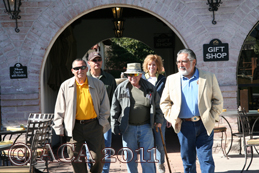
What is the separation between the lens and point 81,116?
181 inches

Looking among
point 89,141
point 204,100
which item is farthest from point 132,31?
point 204,100

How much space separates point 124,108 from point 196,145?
3.33 feet

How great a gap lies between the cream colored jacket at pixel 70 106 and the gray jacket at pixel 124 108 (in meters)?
0.15

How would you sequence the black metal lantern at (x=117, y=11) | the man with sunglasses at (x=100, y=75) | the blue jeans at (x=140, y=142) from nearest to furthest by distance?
1. the blue jeans at (x=140, y=142)
2. the man with sunglasses at (x=100, y=75)
3. the black metal lantern at (x=117, y=11)

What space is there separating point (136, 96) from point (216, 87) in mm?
1044

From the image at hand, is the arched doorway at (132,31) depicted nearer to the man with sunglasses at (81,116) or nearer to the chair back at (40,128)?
the chair back at (40,128)

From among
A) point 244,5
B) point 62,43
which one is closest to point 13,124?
point 62,43

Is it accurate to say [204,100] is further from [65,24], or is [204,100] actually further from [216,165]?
[65,24]

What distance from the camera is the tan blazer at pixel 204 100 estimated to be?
4.22 m

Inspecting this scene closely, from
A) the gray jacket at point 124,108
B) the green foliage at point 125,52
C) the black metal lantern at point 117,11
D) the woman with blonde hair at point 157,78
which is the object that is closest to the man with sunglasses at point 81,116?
the gray jacket at point 124,108

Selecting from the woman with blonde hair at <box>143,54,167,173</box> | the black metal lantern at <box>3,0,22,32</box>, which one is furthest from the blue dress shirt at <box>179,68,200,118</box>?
the black metal lantern at <box>3,0,22,32</box>

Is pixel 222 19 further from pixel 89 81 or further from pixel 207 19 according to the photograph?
pixel 89 81

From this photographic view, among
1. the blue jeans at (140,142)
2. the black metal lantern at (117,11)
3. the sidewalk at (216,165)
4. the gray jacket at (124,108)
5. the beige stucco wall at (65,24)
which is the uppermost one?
the black metal lantern at (117,11)

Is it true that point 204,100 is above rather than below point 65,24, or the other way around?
below
